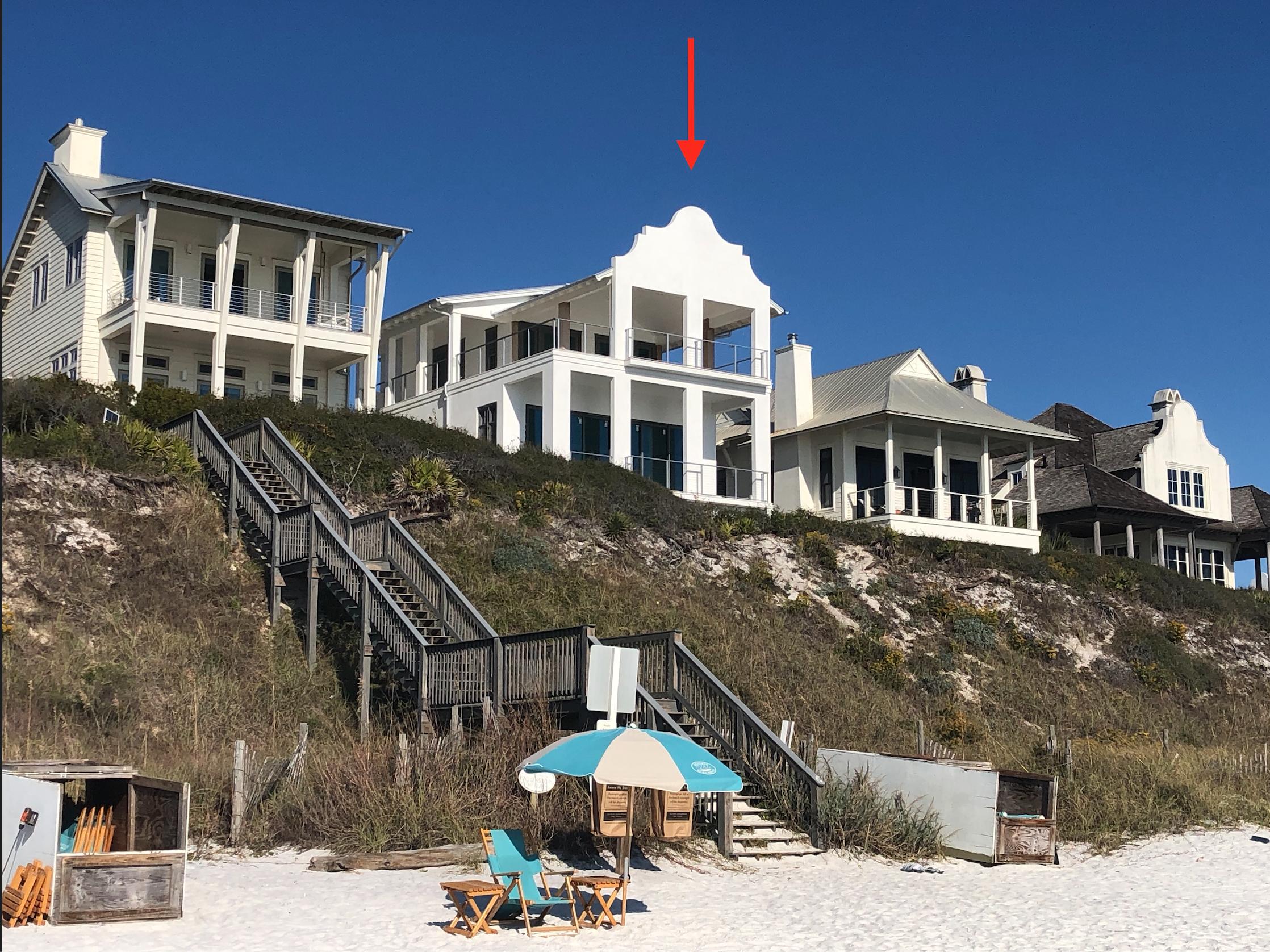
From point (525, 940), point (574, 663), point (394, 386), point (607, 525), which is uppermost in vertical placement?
point (394, 386)

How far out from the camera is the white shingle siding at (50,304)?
37.6 m

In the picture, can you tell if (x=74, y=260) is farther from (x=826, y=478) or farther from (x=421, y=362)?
(x=826, y=478)

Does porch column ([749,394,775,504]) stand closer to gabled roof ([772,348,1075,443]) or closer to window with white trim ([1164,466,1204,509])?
gabled roof ([772,348,1075,443])

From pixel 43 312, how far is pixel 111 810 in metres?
29.7

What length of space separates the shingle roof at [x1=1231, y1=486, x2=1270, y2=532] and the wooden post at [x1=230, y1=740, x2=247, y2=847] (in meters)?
42.6

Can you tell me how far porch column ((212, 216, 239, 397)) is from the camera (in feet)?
117

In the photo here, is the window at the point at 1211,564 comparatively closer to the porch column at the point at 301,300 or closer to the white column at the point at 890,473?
the white column at the point at 890,473

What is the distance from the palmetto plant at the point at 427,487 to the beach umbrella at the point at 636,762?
56.7 feet

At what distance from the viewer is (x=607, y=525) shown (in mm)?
31953

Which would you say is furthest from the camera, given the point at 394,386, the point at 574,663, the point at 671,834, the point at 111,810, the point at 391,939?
the point at 394,386

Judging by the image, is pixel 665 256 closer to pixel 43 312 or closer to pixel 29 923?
pixel 43 312

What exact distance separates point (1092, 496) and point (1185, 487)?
702 cm

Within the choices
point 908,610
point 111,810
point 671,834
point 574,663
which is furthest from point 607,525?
point 111,810

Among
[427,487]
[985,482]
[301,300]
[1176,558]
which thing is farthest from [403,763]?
[1176,558]
